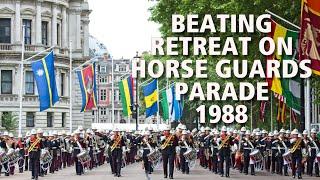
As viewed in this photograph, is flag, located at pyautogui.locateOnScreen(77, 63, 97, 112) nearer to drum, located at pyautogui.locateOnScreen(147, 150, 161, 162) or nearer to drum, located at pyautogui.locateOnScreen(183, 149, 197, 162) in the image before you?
drum, located at pyautogui.locateOnScreen(183, 149, 197, 162)

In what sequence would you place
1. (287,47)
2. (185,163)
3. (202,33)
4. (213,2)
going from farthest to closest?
1. (202,33)
2. (213,2)
3. (185,163)
4. (287,47)

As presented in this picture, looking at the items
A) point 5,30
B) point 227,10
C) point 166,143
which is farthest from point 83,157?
point 5,30

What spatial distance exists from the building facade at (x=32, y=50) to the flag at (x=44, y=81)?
32.3 metres

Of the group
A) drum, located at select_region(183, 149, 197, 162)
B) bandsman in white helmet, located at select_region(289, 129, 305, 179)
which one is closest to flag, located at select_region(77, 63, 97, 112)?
drum, located at select_region(183, 149, 197, 162)

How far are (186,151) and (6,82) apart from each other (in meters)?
48.5

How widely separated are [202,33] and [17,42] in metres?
41.3

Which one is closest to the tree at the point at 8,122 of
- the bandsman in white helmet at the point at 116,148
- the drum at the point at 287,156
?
the bandsman in white helmet at the point at 116,148

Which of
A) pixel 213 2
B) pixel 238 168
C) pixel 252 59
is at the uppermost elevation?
pixel 213 2

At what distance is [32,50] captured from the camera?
78.8 meters

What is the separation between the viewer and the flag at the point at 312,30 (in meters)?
22.8

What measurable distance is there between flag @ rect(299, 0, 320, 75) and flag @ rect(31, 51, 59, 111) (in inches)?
894

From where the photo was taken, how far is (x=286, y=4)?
33531mm

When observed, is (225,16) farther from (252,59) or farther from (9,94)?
(9,94)

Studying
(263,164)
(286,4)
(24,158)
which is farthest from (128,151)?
(286,4)
